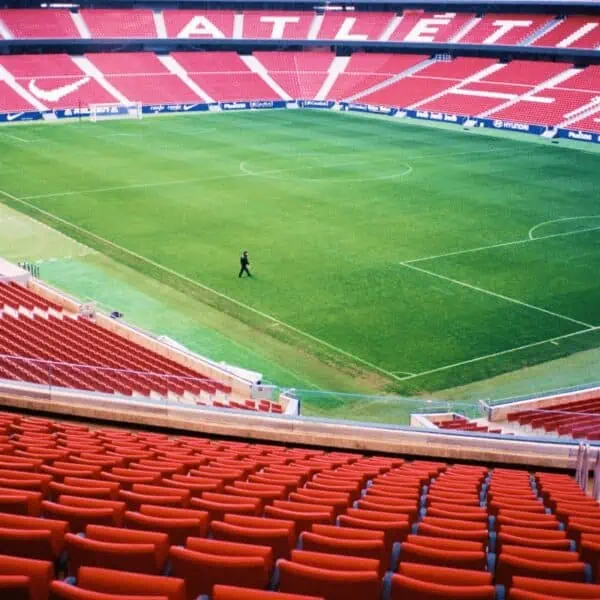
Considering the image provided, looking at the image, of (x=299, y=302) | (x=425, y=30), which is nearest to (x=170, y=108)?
(x=425, y=30)

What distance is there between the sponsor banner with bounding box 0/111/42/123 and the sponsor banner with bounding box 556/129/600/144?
4233cm

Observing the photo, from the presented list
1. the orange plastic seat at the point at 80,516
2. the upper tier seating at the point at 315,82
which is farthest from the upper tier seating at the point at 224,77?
the orange plastic seat at the point at 80,516

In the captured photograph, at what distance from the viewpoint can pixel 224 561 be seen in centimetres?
537

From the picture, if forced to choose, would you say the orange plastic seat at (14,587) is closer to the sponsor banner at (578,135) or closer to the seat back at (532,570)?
the seat back at (532,570)

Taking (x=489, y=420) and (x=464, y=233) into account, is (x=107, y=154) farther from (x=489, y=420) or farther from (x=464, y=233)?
(x=489, y=420)

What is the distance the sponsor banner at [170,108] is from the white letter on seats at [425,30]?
2355cm

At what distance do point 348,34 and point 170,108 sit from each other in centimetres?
2439

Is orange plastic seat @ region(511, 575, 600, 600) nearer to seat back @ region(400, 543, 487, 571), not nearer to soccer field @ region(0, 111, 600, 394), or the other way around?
seat back @ region(400, 543, 487, 571)

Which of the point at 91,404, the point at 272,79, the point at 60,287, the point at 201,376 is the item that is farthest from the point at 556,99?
the point at 91,404

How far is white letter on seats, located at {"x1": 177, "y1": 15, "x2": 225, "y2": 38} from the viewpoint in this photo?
291 ft

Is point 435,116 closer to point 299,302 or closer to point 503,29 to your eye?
point 503,29

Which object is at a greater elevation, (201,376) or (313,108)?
(313,108)

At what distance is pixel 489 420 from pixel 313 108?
67716 millimetres

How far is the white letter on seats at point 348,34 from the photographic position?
9106cm
